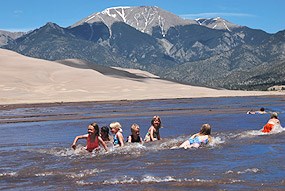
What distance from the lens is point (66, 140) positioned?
90.4ft

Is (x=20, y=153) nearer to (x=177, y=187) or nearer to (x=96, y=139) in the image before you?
(x=96, y=139)

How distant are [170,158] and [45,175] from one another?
14.8 feet

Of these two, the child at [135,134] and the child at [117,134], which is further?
the child at [135,134]

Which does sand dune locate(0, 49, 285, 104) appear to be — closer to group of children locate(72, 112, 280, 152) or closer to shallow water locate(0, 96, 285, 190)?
group of children locate(72, 112, 280, 152)

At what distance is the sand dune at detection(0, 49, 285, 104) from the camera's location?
350 ft

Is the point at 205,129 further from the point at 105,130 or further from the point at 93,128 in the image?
the point at 93,128

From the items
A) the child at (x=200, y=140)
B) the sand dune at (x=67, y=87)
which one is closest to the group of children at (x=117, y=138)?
the child at (x=200, y=140)

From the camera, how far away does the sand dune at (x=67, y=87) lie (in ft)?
350

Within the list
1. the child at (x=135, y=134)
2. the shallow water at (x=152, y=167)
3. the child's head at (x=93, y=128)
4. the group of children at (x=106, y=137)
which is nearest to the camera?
the shallow water at (x=152, y=167)

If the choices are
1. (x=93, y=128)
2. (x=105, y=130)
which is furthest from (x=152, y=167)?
(x=105, y=130)

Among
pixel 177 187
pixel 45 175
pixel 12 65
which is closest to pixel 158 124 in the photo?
pixel 45 175

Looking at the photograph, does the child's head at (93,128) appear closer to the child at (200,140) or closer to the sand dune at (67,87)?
the child at (200,140)

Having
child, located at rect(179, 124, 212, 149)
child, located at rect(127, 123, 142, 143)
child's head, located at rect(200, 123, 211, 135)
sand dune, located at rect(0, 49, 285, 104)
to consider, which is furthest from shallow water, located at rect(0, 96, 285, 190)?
sand dune, located at rect(0, 49, 285, 104)

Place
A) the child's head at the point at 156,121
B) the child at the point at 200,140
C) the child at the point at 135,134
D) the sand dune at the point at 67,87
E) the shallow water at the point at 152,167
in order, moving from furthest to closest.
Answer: the sand dune at the point at 67,87
the child's head at the point at 156,121
the child at the point at 135,134
the child at the point at 200,140
the shallow water at the point at 152,167
